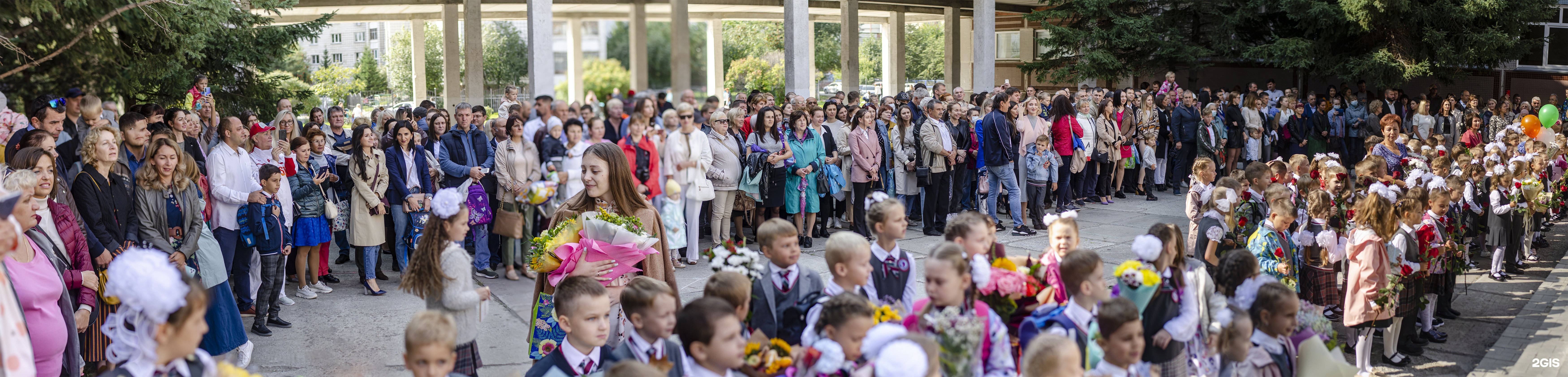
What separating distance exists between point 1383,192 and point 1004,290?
3950 millimetres

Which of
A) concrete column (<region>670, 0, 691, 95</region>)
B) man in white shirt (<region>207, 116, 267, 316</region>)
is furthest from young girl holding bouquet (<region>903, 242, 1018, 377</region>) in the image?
man in white shirt (<region>207, 116, 267, 316</region>)

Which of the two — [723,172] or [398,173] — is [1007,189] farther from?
[398,173]

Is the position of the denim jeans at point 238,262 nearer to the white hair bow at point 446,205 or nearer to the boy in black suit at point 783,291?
the white hair bow at point 446,205

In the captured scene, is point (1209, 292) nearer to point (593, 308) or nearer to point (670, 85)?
point (593, 308)

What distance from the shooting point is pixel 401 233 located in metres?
8.73

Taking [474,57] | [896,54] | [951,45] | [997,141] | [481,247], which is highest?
[951,45]

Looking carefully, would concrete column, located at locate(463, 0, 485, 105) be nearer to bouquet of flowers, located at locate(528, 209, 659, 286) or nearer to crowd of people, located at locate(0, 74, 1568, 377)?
crowd of people, located at locate(0, 74, 1568, 377)

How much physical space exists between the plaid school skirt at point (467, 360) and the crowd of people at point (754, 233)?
0.06 meters

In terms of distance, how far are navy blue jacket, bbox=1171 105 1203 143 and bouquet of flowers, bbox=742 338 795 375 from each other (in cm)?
1195

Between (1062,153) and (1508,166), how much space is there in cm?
430

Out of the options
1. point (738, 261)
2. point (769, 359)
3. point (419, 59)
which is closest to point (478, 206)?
point (738, 261)

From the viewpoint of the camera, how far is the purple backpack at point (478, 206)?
8875 millimetres

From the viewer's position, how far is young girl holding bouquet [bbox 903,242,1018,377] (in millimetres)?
3641

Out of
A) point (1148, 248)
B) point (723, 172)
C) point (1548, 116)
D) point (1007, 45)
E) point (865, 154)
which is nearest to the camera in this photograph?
point (1148, 248)
